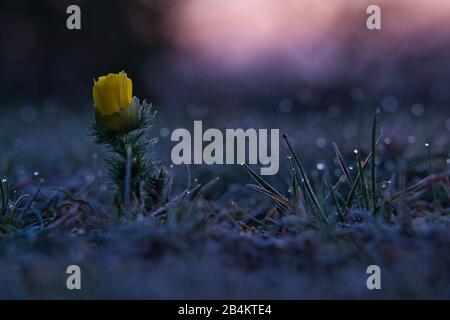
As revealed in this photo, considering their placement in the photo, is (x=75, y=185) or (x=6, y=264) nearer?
(x=6, y=264)

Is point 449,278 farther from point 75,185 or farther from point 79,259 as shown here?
point 75,185

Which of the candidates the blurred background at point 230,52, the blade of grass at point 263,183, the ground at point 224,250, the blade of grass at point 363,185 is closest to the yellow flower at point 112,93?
the ground at point 224,250

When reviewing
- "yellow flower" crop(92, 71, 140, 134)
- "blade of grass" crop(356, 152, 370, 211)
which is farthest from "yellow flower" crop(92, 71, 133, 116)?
"blade of grass" crop(356, 152, 370, 211)

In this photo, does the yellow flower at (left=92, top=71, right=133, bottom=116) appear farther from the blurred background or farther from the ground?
the blurred background

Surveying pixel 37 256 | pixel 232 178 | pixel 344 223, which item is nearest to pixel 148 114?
pixel 37 256

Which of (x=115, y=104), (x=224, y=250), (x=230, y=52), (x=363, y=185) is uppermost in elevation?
(x=230, y=52)

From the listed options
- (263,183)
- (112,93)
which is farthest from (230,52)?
(112,93)

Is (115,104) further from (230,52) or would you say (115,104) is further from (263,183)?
(230,52)
